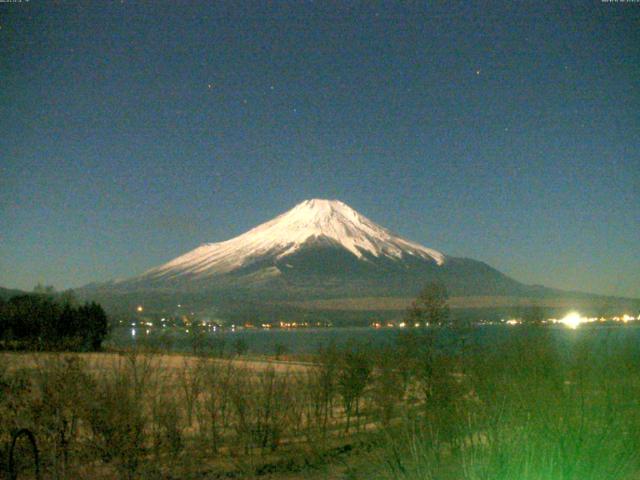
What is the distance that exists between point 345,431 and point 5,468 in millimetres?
7667

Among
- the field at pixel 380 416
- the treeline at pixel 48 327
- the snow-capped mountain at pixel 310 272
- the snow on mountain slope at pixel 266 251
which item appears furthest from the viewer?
the snow on mountain slope at pixel 266 251

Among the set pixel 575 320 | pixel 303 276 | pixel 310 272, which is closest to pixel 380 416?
pixel 575 320

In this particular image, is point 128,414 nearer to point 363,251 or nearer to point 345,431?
point 345,431

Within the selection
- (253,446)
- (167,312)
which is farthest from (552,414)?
(167,312)

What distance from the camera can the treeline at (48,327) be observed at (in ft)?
41.0

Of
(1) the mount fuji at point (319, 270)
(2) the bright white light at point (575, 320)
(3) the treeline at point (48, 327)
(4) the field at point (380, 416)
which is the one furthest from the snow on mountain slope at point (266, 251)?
(2) the bright white light at point (575, 320)

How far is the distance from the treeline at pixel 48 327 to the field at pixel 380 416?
98cm

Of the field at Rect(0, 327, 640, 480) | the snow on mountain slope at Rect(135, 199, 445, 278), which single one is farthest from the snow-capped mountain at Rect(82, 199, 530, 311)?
the field at Rect(0, 327, 640, 480)

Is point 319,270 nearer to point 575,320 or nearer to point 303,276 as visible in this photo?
point 303,276

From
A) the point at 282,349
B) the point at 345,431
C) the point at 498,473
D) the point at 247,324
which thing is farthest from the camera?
the point at 247,324

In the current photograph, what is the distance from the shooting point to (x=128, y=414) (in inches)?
374

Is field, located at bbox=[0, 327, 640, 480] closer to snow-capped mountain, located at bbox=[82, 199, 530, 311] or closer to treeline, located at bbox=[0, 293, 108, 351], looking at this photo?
treeline, located at bbox=[0, 293, 108, 351]

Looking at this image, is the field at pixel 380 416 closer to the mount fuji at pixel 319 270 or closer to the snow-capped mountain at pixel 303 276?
the snow-capped mountain at pixel 303 276

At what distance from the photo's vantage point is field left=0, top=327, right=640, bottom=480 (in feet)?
19.6
